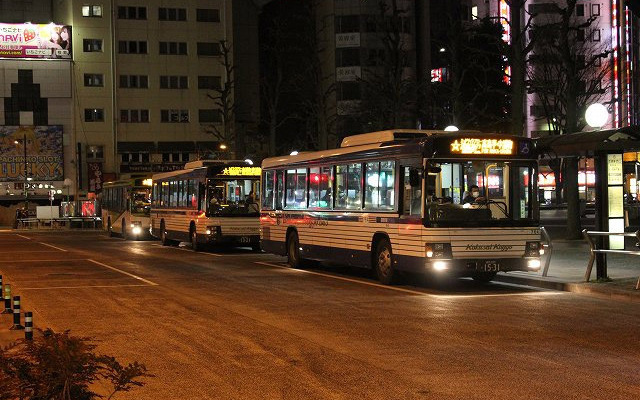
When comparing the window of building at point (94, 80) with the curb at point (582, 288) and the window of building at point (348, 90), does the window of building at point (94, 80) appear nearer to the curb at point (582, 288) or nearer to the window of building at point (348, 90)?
the window of building at point (348, 90)

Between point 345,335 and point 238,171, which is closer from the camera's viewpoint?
point 345,335

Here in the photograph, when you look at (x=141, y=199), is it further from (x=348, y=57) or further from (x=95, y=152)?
(x=95, y=152)

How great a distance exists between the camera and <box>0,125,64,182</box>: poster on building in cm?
8194

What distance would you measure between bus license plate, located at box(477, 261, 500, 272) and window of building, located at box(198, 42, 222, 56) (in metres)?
72.0

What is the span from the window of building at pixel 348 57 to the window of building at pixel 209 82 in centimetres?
1430

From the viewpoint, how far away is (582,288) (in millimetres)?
17594

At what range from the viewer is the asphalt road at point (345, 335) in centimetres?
909

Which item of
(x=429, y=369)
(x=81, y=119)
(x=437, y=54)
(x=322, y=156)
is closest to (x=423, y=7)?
(x=437, y=54)

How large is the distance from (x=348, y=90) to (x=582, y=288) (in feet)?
201

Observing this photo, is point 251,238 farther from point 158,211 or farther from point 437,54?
point 437,54

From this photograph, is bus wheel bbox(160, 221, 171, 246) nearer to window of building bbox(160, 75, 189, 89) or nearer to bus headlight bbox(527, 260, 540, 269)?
bus headlight bbox(527, 260, 540, 269)

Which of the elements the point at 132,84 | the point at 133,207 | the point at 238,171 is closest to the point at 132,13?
the point at 132,84

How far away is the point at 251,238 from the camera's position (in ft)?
102

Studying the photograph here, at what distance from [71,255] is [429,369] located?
24.0m
